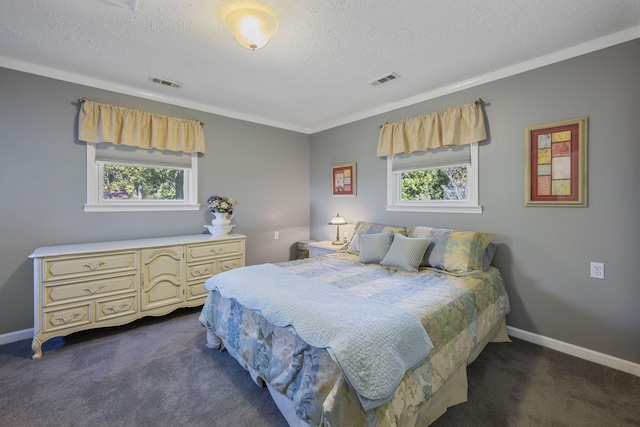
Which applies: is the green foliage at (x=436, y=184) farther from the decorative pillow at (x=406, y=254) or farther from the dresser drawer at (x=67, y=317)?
the dresser drawer at (x=67, y=317)

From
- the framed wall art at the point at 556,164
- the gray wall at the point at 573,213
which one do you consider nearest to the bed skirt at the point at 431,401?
the gray wall at the point at 573,213

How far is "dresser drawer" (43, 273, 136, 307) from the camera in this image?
7.38ft

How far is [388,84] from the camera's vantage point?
2.87 m

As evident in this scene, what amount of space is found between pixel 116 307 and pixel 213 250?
1.00m

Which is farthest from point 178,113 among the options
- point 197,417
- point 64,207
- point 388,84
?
point 197,417

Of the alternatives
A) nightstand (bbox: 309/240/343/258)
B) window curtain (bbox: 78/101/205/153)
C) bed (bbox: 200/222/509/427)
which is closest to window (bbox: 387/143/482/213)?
bed (bbox: 200/222/509/427)

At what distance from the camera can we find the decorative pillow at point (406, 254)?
7.93ft

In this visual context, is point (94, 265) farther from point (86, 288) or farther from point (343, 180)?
point (343, 180)

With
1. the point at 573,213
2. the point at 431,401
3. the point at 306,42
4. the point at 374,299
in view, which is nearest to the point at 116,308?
the point at 374,299

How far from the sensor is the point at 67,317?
7.61ft

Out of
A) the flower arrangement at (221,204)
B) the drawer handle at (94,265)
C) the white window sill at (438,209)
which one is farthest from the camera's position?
the flower arrangement at (221,204)

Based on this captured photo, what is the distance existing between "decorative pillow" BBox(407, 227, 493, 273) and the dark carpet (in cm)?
74

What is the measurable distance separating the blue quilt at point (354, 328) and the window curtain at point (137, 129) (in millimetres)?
2176

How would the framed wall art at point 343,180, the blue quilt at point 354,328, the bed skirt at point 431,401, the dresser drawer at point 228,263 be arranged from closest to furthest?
1. the blue quilt at point 354,328
2. the bed skirt at point 431,401
3. the dresser drawer at point 228,263
4. the framed wall art at point 343,180
